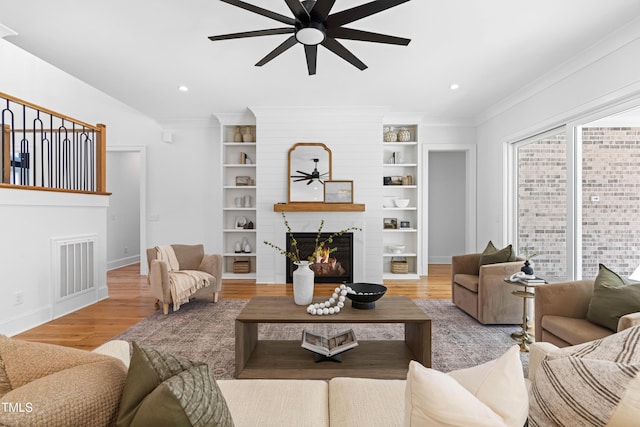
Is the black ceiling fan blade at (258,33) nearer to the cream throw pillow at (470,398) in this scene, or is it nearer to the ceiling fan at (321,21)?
the ceiling fan at (321,21)

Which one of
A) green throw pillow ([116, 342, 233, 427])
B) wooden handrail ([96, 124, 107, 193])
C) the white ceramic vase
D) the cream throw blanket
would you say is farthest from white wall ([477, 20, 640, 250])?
wooden handrail ([96, 124, 107, 193])

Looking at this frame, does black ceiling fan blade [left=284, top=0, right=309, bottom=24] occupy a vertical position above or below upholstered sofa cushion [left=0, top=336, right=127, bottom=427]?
above

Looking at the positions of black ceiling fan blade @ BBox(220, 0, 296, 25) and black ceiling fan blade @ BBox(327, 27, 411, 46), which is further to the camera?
black ceiling fan blade @ BBox(327, 27, 411, 46)

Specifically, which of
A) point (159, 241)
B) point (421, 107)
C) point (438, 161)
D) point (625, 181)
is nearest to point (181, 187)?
point (159, 241)

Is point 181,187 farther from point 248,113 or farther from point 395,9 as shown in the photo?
point 395,9

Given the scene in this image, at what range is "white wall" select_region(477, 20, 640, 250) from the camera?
116 inches

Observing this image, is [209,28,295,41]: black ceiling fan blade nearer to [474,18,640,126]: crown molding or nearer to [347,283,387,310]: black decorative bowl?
[347,283,387,310]: black decorative bowl

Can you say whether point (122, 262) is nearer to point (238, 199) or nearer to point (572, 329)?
point (238, 199)

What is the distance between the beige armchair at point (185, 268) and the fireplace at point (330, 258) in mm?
1404

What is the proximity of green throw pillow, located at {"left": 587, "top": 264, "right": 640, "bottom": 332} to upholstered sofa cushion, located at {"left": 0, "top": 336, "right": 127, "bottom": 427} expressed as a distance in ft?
8.55

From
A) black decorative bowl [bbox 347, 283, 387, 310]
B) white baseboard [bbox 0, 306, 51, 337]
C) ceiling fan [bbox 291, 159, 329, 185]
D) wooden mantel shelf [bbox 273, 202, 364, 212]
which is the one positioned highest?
ceiling fan [bbox 291, 159, 329, 185]

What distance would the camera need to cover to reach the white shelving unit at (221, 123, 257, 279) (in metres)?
5.81

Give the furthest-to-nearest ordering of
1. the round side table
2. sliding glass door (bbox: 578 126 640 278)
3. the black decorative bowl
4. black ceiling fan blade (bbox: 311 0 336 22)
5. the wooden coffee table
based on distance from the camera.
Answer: sliding glass door (bbox: 578 126 640 278), the round side table, the black decorative bowl, the wooden coffee table, black ceiling fan blade (bbox: 311 0 336 22)

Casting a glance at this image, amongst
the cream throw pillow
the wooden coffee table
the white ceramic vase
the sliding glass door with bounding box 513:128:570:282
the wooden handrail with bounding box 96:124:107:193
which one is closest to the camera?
the cream throw pillow
